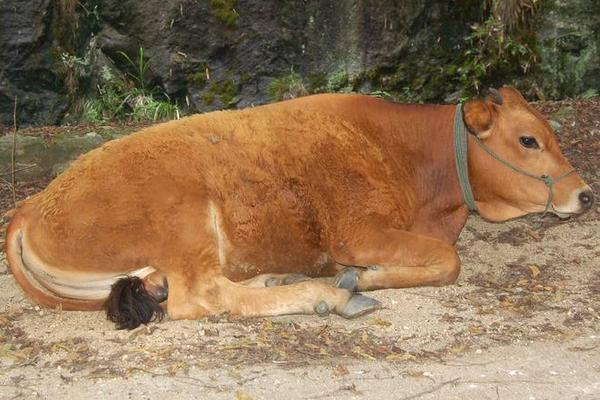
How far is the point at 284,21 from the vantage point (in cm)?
1027

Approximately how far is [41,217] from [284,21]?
204 inches

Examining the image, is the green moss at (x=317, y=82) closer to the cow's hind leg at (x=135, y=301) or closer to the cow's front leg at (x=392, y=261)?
the cow's front leg at (x=392, y=261)

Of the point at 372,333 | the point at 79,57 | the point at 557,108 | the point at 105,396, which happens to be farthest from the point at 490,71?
the point at 105,396

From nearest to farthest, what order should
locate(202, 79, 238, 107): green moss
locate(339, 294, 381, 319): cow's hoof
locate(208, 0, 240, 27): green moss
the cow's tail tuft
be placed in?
the cow's tail tuft < locate(339, 294, 381, 319): cow's hoof < locate(208, 0, 240, 27): green moss < locate(202, 79, 238, 107): green moss

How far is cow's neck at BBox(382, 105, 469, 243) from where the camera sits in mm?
6734

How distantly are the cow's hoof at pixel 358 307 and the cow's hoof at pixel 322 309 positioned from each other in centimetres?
9

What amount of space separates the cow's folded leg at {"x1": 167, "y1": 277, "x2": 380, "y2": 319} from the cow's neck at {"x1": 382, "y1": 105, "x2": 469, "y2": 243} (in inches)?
47.9

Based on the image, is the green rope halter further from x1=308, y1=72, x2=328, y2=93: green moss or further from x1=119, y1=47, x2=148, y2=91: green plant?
x1=119, y1=47, x2=148, y2=91: green plant

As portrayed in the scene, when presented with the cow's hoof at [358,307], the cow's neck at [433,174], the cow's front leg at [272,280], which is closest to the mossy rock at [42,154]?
the cow's front leg at [272,280]

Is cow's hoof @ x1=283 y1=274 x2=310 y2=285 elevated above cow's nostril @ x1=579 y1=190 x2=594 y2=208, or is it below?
below

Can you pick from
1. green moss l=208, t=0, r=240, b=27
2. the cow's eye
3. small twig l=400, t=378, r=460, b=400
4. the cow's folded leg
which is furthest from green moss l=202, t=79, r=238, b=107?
small twig l=400, t=378, r=460, b=400

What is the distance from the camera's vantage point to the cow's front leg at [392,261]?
6180mm

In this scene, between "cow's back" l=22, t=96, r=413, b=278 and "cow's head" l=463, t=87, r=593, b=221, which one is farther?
"cow's head" l=463, t=87, r=593, b=221

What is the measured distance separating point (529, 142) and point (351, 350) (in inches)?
94.7
